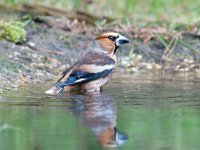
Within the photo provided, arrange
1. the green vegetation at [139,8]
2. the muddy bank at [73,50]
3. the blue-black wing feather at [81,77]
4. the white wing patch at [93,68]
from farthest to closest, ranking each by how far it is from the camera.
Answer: the green vegetation at [139,8]
the muddy bank at [73,50]
the white wing patch at [93,68]
the blue-black wing feather at [81,77]

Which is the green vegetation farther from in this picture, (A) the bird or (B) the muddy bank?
(A) the bird

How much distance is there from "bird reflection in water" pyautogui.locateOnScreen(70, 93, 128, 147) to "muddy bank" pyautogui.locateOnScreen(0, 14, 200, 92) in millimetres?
1909

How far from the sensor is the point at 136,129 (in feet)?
19.3

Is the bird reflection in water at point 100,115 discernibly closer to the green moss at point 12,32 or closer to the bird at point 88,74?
the bird at point 88,74

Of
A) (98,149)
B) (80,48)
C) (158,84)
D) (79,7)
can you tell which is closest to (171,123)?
(98,149)

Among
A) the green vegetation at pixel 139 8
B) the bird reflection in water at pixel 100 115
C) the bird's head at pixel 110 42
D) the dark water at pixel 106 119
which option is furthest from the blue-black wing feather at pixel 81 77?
the green vegetation at pixel 139 8

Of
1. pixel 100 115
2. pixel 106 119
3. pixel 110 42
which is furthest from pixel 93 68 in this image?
pixel 106 119

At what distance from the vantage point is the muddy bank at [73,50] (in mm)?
10062

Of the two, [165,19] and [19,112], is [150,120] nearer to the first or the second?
[19,112]

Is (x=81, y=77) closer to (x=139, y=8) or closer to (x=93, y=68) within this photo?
(x=93, y=68)

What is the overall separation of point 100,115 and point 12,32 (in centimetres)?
415

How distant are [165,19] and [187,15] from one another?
86 cm

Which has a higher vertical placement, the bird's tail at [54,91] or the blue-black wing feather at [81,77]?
the blue-black wing feather at [81,77]

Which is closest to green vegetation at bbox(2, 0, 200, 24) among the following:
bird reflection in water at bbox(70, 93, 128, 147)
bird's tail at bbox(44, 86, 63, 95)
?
bird's tail at bbox(44, 86, 63, 95)
